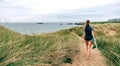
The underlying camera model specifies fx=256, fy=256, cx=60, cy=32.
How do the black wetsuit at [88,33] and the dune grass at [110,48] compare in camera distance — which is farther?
the black wetsuit at [88,33]

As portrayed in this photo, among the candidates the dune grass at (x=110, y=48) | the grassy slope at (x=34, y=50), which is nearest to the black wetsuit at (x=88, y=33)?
the grassy slope at (x=34, y=50)

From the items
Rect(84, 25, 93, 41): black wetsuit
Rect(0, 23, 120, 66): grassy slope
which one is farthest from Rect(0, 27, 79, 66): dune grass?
Rect(84, 25, 93, 41): black wetsuit

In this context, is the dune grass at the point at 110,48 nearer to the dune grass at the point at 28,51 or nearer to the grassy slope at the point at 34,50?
the grassy slope at the point at 34,50

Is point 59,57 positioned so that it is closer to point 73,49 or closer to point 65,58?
point 65,58

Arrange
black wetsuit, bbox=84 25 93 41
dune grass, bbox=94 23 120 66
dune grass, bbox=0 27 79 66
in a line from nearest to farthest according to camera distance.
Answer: dune grass, bbox=0 27 79 66, dune grass, bbox=94 23 120 66, black wetsuit, bbox=84 25 93 41

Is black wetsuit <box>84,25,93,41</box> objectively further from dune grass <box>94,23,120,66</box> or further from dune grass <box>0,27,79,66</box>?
dune grass <box>94,23,120,66</box>

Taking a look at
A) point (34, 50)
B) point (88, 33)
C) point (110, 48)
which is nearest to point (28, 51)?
point (34, 50)

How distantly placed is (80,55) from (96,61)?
1.15 meters

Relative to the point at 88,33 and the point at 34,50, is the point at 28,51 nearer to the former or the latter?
the point at 34,50

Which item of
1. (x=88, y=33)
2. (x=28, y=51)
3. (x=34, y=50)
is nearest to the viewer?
(x=28, y=51)

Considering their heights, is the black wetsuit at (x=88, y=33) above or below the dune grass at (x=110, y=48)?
above

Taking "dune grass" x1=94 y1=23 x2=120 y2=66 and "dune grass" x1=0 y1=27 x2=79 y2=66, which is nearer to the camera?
"dune grass" x1=0 y1=27 x2=79 y2=66

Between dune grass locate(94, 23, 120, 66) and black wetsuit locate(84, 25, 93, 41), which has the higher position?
black wetsuit locate(84, 25, 93, 41)

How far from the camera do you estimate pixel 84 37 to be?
40.1 feet
